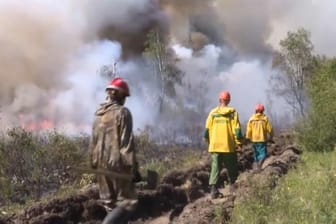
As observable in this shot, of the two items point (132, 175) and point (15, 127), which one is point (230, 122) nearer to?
point (132, 175)

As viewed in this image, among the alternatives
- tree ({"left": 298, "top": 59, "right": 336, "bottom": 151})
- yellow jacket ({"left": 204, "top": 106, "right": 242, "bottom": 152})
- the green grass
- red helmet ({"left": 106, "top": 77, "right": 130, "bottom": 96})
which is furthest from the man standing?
tree ({"left": 298, "top": 59, "right": 336, "bottom": 151})

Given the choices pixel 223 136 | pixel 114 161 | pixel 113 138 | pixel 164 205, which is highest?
pixel 223 136

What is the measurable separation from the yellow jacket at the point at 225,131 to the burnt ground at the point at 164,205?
652 millimetres

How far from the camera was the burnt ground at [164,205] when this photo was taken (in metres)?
8.77

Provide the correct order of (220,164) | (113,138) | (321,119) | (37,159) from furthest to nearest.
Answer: (321,119), (37,159), (220,164), (113,138)

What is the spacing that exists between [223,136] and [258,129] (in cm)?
342

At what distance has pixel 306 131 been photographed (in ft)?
52.2

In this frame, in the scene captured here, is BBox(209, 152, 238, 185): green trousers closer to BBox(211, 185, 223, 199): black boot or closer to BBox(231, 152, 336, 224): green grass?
BBox(211, 185, 223, 199): black boot

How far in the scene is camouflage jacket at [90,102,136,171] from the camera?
6023mm

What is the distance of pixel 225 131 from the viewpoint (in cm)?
993

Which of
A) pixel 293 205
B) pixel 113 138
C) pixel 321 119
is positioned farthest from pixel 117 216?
pixel 321 119

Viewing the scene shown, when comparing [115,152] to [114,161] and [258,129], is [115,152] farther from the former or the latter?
[258,129]

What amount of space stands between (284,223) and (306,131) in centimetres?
1045

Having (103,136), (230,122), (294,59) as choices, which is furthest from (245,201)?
(294,59)
